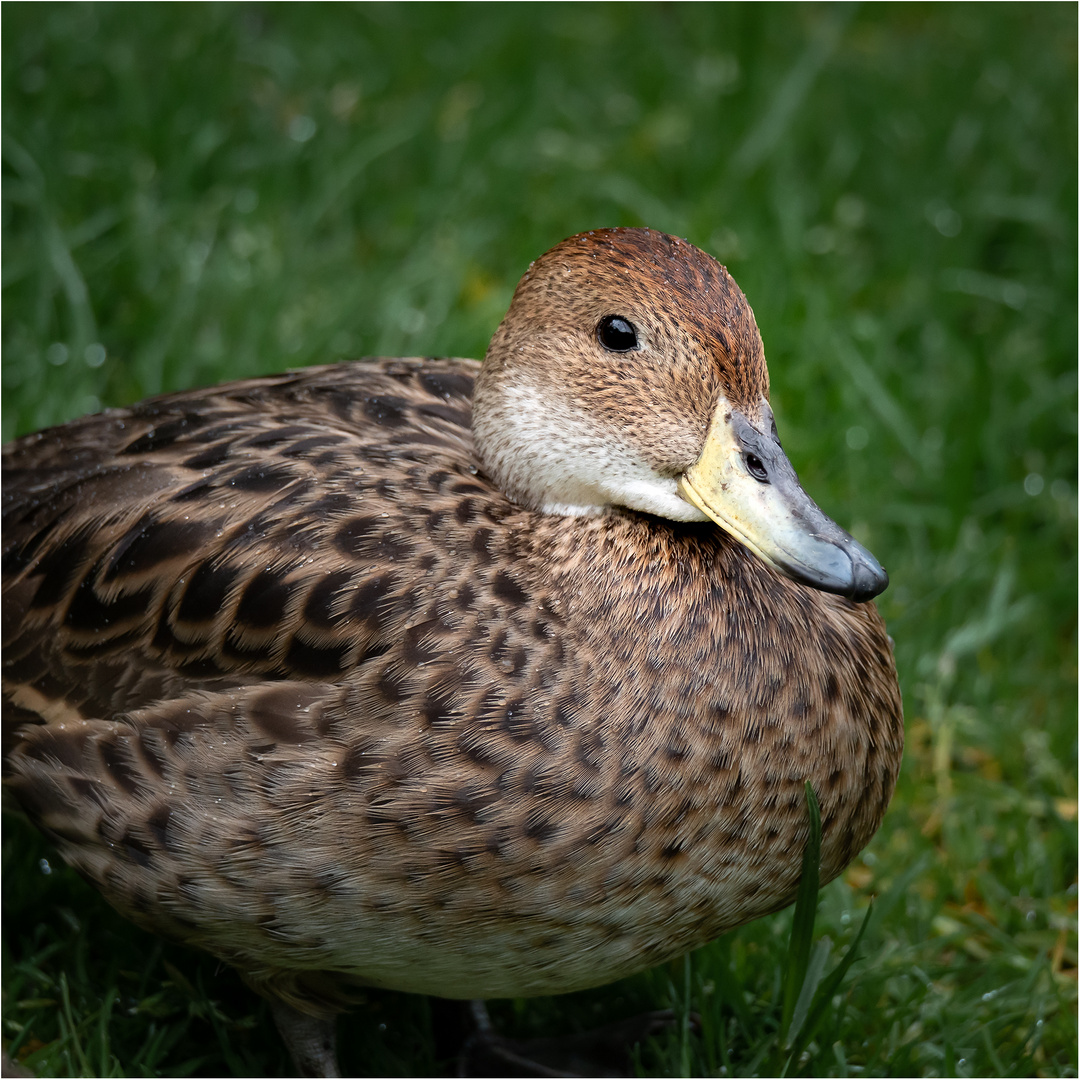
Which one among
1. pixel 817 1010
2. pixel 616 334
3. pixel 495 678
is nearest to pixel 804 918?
pixel 817 1010

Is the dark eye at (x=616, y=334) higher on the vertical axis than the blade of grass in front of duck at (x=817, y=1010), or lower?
higher

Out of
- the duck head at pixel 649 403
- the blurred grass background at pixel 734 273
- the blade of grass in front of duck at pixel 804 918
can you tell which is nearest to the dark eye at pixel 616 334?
the duck head at pixel 649 403

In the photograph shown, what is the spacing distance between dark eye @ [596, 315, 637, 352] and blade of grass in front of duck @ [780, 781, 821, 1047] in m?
0.81

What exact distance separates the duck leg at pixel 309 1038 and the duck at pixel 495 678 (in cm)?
8

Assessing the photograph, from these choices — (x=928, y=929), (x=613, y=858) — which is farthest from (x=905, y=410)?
(x=613, y=858)

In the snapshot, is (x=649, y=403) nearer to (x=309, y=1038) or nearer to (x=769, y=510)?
(x=769, y=510)

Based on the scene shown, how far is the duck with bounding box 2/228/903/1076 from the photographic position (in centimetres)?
238

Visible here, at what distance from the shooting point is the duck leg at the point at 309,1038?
111 inches

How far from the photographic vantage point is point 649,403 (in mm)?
2473

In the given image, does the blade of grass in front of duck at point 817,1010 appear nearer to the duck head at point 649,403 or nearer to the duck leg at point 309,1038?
the duck head at point 649,403

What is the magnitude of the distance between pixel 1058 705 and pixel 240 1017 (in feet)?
7.19

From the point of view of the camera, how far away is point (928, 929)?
3283mm

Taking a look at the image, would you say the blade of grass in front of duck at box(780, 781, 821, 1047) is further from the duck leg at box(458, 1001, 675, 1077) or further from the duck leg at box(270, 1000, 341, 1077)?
the duck leg at box(270, 1000, 341, 1077)

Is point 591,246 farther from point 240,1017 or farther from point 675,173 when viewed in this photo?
point 675,173
